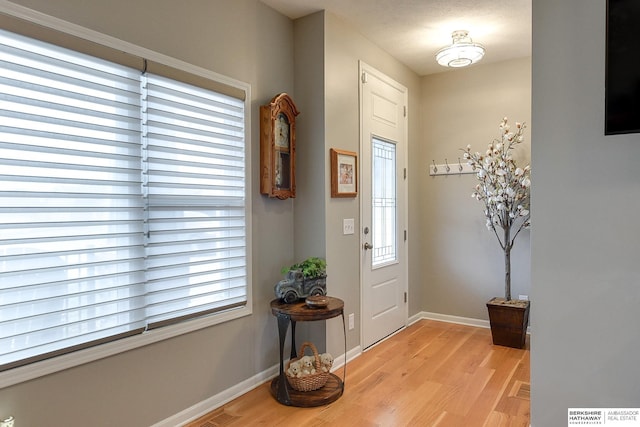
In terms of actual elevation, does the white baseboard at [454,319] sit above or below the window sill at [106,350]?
below

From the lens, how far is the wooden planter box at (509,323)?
362 cm

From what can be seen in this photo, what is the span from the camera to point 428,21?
3240 millimetres

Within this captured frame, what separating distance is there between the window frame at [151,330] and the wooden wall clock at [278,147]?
112 millimetres

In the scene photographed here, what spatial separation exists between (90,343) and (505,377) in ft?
9.13

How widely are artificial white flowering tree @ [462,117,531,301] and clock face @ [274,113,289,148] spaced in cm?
203

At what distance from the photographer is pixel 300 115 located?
10.4ft

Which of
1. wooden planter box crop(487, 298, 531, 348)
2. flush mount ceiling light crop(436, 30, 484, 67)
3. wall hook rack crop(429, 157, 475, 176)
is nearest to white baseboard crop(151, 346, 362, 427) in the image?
wooden planter box crop(487, 298, 531, 348)

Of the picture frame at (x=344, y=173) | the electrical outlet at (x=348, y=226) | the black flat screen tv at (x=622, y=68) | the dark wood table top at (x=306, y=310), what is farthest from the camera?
the electrical outlet at (x=348, y=226)

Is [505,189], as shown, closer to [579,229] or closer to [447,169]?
[447,169]

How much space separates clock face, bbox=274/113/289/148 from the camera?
289 cm

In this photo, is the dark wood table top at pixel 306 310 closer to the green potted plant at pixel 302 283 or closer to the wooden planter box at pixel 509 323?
the green potted plant at pixel 302 283

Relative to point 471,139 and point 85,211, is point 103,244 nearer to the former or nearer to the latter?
point 85,211

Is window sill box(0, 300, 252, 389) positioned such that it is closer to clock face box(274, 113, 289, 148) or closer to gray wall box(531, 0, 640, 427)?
clock face box(274, 113, 289, 148)

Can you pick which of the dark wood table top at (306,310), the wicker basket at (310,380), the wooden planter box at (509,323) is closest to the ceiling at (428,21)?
the dark wood table top at (306,310)
